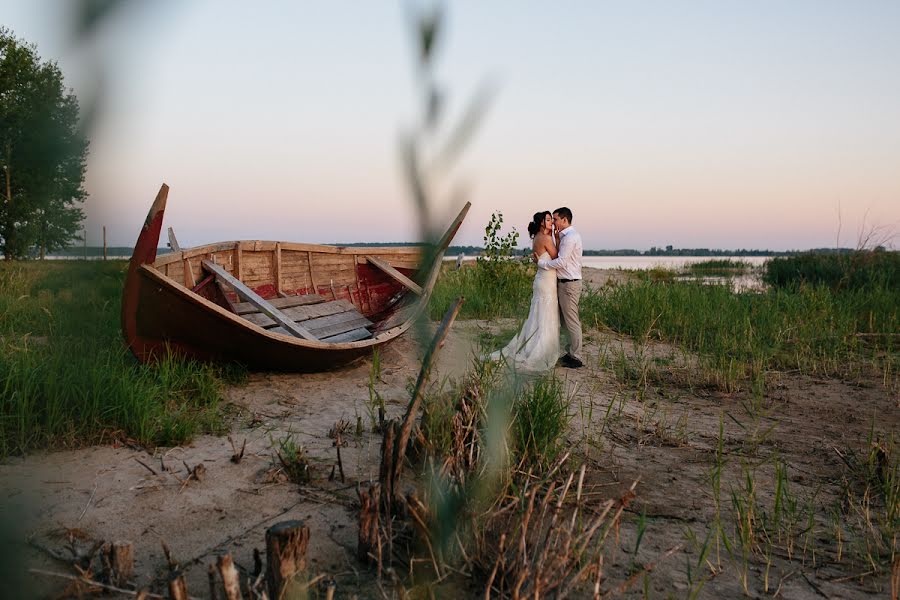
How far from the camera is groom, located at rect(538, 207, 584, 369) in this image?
7145 millimetres

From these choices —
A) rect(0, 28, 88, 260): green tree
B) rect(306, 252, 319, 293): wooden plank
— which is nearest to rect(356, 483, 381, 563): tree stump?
rect(0, 28, 88, 260): green tree

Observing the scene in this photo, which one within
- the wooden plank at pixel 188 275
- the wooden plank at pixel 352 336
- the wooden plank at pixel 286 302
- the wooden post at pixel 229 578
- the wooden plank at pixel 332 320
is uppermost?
the wooden plank at pixel 188 275

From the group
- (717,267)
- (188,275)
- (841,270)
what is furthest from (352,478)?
(717,267)

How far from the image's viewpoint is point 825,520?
3242 millimetres

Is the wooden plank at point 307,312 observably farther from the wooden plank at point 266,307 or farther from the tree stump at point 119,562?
the tree stump at point 119,562

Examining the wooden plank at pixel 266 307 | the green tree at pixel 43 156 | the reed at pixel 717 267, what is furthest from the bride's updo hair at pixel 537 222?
the reed at pixel 717 267

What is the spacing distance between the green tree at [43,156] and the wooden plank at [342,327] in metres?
6.05

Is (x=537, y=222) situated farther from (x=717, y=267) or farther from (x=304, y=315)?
(x=717, y=267)

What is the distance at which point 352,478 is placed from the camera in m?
3.45

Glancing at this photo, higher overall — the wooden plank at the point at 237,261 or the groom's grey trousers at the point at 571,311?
the wooden plank at the point at 237,261

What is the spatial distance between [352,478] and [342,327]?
351cm

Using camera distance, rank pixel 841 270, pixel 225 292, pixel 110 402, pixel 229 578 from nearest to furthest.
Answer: pixel 229 578, pixel 110 402, pixel 225 292, pixel 841 270

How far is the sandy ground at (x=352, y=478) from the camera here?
2.62 m

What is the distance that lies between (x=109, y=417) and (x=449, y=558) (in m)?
2.42
